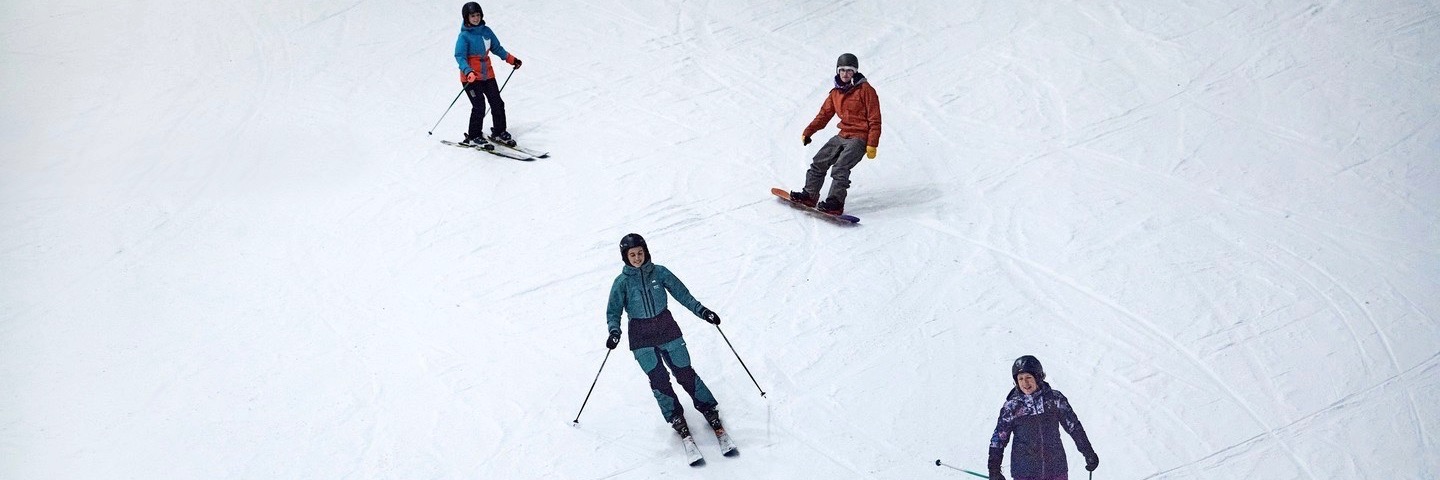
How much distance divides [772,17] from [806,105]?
2056 mm

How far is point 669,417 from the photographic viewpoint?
20.4 feet

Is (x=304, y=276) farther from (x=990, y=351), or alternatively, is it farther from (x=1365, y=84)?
(x=1365, y=84)

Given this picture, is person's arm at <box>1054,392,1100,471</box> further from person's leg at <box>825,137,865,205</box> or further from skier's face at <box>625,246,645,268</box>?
person's leg at <box>825,137,865,205</box>

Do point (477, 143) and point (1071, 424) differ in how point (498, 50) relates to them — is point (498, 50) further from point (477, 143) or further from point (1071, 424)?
point (1071, 424)

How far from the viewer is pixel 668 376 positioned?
615 centimetres

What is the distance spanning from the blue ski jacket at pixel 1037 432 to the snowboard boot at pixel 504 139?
572 centimetres

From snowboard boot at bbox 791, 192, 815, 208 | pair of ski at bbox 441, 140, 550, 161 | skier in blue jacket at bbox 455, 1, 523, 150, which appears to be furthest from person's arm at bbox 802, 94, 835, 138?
skier in blue jacket at bbox 455, 1, 523, 150

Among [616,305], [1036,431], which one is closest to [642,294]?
[616,305]

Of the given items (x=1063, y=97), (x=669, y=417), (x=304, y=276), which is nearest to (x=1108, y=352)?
(x=669, y=417)

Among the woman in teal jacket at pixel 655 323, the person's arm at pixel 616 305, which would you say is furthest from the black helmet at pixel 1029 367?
the person's arm at pixel 616 305

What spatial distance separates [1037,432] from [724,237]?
11.6 ft

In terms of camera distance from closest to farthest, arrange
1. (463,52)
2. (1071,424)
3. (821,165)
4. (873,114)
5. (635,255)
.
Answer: (1071,424)
(635,255)
(873,114)
(821,165)
(463,52)

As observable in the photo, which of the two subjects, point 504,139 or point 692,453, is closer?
point 692,453

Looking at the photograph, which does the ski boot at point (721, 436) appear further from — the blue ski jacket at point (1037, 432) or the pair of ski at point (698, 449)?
the blue ski jacket at point (1037, 432)
